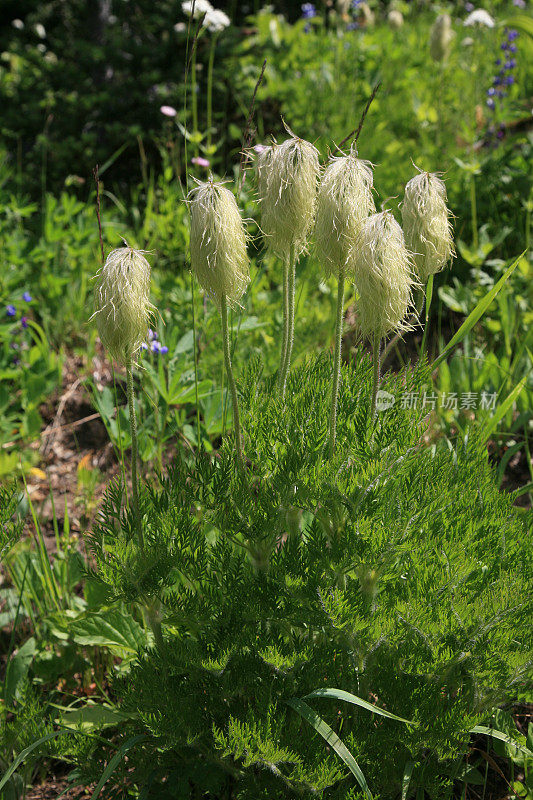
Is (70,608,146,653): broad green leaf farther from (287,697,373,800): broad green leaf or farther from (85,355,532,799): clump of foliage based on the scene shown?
(287,697,373,800): broad green leaf

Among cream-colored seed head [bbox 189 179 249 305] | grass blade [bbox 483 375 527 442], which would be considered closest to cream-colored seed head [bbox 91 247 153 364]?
cream-colored seed head [bbox 189 179 249 305]

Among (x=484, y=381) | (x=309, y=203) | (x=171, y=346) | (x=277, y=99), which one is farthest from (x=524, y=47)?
(x=309, y=203)

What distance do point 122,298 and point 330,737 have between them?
0.87m

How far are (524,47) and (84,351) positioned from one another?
3.78 meters

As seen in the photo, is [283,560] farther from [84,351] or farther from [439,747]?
[84,351]

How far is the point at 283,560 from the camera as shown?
142 cm

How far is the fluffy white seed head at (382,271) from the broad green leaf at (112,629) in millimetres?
949

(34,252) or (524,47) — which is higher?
(524,47)

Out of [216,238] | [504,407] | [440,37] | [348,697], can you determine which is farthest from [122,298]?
[440,37]

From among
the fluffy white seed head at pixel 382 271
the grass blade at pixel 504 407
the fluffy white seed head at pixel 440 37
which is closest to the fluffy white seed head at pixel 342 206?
the fluffy white seed head at pixel 382 271

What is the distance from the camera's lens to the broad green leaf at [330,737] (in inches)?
50.6

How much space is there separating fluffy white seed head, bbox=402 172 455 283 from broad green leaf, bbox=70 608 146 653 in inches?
42.3

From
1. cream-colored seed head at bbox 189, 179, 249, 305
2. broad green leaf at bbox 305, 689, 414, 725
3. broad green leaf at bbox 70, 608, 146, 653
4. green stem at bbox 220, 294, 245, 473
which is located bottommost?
broad green leaf at bbox 70, 608, 146, 653

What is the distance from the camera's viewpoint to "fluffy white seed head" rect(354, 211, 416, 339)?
1237 mm
